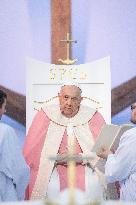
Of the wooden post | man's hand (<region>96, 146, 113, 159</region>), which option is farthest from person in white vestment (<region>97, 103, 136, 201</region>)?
the wooden post

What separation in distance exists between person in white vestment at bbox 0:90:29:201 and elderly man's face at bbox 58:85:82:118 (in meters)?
1.30

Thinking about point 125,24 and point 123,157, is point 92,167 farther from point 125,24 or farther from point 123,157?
point 125,24

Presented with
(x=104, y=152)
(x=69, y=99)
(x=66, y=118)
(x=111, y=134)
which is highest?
(x=69, y=99)

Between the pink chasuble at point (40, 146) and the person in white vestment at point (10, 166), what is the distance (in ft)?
3.50

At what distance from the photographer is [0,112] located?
4008mm

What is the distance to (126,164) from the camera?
3.94m

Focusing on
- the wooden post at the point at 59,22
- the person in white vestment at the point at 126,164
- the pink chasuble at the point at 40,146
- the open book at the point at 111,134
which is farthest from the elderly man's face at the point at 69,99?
the wooden post at the point at 59,22

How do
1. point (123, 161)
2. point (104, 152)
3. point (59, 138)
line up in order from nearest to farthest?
point (123, 161) < point (104, 152) < point (59, 138)

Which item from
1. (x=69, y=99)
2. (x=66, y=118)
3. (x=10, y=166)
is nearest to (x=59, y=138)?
(x=66, y=118)

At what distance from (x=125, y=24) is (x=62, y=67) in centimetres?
146

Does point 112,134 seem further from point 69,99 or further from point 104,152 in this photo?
point 69,99

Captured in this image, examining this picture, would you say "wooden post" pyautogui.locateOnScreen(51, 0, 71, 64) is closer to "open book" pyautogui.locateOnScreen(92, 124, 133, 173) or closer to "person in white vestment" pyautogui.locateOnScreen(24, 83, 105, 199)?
"person in white vestment" pyautogui.locateOnScreen(24, 83, 105, 199)

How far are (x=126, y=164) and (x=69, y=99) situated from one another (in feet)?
4.85

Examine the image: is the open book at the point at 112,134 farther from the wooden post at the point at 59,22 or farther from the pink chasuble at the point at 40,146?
the wooden post at the point at 59,22
